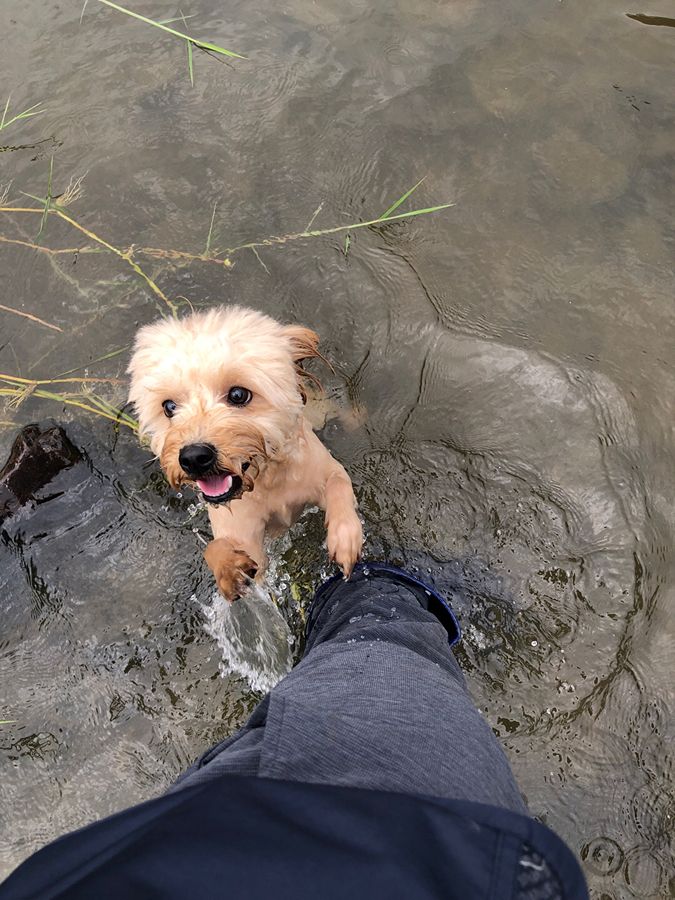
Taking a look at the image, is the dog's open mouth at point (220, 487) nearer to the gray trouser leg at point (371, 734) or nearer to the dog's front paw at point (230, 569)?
the dog's front paw at point (230, 569)

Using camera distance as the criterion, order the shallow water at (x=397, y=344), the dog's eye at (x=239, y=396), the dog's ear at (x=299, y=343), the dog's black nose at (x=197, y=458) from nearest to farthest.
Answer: the dog's black nose at (x=197, y=458)
the dog's eye at (x=239, y=396)
the dog's ear at (x=299, y=343)
the shallow water at (x=397, y=344)

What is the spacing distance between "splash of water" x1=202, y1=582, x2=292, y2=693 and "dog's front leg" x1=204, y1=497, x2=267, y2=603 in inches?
16.6

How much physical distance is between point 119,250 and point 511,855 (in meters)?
3.94

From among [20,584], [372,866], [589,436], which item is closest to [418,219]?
[589,436]

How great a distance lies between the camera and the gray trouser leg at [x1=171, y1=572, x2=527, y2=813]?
4.25 ft

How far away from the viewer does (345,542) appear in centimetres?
236

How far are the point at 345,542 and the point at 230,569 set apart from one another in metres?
Result: 0.49

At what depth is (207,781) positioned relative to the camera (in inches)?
47.2

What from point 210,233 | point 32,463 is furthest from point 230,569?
point 210,233

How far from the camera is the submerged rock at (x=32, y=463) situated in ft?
10.7

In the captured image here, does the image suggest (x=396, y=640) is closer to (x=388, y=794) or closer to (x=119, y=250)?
(x=388, y=794)

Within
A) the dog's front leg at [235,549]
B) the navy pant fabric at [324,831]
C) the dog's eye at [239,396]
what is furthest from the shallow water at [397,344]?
the navy pant fabric at [324,831]

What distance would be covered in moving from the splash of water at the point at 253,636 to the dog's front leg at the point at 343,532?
0.81 metres

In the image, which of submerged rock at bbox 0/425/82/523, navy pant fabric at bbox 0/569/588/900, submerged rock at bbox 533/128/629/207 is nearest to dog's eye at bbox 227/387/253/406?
navy pant fabric at bbox 0/569/588/900
